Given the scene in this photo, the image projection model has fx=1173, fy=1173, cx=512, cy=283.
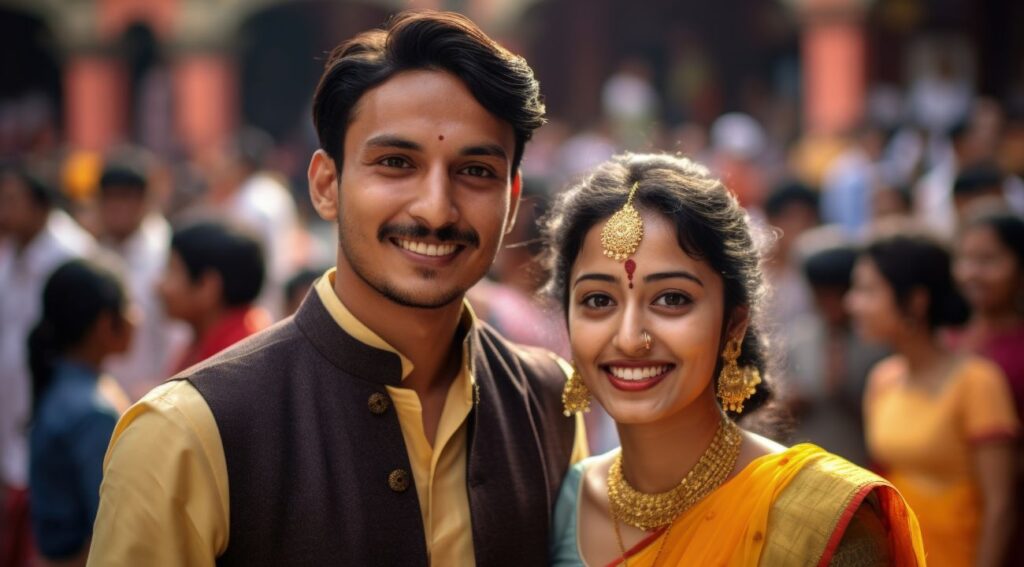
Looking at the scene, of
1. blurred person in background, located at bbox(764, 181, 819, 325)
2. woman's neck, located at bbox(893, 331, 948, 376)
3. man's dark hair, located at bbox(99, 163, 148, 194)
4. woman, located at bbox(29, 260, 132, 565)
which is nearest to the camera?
woman, located at bbox(29, 260, 132, 565)

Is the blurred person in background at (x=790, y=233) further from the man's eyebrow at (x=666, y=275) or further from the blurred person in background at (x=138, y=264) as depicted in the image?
the man's eyebrow at (x=666, y=275)

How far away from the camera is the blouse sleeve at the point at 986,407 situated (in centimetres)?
343

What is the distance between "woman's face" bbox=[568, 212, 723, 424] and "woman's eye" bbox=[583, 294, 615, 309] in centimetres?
2

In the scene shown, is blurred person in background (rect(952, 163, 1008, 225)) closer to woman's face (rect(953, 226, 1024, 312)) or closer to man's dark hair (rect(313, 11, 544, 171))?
woman's face (rect(953, 226, 1024, 312))

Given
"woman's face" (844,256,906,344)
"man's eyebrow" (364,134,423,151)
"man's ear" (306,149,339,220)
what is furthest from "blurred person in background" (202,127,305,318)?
"man's eyebrow" (364,134,423,151)

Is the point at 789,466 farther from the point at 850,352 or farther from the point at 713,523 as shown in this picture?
the point at 850,352

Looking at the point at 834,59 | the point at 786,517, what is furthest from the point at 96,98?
the point at 786,517

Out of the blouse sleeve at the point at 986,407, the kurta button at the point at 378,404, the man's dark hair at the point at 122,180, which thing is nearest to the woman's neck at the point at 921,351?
the blouse sleeve at the point at 986,407

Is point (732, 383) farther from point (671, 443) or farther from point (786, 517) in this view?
point (786, 517)

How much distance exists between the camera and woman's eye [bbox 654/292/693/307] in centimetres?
226

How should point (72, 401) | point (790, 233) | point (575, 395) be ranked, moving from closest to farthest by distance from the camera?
point (575, 395) → point (72, 401) → point (790, 233)

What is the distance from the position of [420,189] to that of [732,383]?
0.73 meters

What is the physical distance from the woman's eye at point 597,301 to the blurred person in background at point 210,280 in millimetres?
1950

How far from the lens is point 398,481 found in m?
2.16
